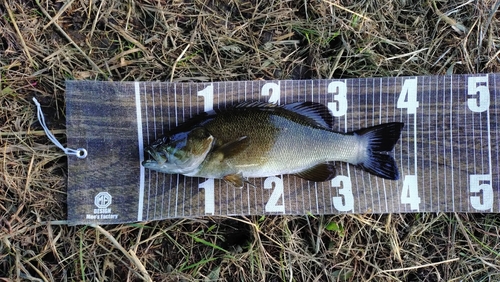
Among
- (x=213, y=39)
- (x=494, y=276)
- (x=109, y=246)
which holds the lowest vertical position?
(x=494, y=276)

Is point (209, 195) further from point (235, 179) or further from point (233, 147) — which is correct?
point (233, 147)

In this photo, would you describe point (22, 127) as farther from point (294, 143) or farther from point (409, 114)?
point (409, 114)

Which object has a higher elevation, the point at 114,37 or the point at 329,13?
the point at 329,13

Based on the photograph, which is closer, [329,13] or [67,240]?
[67,240]

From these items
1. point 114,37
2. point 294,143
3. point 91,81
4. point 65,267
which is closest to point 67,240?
point 65,267

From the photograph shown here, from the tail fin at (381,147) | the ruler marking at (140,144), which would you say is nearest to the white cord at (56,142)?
the ruler marking at (140,144)
